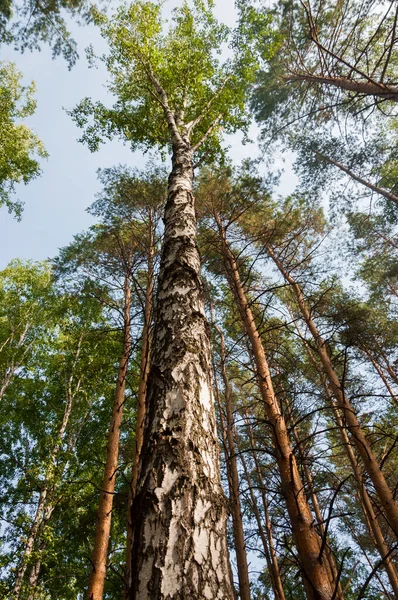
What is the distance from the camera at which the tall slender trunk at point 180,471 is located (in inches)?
41.6

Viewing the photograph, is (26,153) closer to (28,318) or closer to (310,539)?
(28,318)

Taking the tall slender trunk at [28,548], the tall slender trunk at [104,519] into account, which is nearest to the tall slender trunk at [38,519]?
the tall slender trunk at [28,548]

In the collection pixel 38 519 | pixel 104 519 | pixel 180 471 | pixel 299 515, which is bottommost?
pixel 180 471

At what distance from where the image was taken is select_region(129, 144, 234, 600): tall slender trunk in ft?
3.46

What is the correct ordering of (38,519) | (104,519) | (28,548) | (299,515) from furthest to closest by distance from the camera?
1. (38,519)
2. (28,548)
3. (104,519)
4. (299,515)

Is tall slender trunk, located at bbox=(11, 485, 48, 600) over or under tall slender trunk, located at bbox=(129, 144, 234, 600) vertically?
over

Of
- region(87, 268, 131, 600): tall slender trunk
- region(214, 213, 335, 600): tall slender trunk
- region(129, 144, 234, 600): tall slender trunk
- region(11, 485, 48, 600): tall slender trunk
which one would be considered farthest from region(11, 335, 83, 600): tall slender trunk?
region(129, 144, 234, 600): tall slender trunk

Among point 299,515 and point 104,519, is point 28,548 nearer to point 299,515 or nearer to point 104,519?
point 104,519

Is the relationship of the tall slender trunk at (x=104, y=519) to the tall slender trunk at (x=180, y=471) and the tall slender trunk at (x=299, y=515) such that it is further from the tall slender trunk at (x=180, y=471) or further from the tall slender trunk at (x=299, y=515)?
the tall slender trunk at (x=180, y=471)

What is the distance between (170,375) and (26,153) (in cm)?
1482

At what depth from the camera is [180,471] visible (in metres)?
1.31

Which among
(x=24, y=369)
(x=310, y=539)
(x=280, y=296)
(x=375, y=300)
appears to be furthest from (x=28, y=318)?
(x=375, y=300)

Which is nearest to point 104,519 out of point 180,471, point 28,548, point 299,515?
point 28,548

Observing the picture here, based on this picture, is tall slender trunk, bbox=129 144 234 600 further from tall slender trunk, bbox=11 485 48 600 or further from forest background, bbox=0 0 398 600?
tall slender trunk, bbox=11 485 48 600
